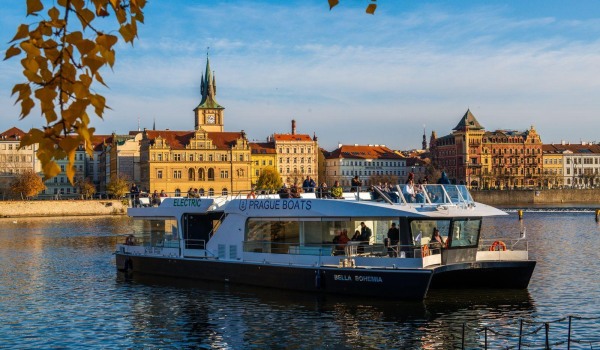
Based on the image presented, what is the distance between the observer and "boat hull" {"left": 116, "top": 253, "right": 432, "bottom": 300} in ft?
78.9

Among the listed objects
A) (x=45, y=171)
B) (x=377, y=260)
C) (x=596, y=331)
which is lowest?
(x=596, y=331)

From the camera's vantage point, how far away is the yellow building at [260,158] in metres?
151

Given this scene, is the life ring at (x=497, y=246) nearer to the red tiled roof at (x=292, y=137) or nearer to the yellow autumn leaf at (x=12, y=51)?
the yellow autumn leaf at (x=12, y=51)

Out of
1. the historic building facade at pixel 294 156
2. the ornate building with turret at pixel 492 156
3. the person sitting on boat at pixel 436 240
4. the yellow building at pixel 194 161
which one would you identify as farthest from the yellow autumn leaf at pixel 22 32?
the ornate building with turret at pixel 492 156

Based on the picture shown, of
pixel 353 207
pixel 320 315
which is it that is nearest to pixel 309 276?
pixel 353 207

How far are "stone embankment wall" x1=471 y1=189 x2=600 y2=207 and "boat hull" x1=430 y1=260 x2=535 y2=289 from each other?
113241mm

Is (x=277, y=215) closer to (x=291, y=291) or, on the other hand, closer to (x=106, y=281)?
→ (x=291, y=291)

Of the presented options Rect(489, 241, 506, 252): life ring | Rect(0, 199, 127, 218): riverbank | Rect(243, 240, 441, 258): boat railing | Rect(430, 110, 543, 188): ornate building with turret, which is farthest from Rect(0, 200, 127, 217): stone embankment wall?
Rect(489, 241, 506, 252): life ring

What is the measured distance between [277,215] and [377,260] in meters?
4.30

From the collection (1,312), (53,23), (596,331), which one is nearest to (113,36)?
(53,23)

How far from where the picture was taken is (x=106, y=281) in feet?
107

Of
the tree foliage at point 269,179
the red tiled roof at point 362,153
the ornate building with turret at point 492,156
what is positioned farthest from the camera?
the red tiled roof at point 362,153

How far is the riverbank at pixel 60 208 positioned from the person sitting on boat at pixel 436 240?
8884 cm

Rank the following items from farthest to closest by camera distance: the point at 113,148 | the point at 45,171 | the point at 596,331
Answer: the point at 113,148 → the point at 596,331 → the point at 45,171
